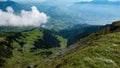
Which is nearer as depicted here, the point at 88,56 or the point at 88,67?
the point at 88,67

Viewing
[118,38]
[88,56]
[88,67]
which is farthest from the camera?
[118,38]

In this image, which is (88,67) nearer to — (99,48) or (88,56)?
(88,56)

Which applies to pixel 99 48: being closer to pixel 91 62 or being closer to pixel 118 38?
pixel 91 62

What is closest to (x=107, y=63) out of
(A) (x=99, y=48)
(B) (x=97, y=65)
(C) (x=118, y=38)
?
(B) (x=97, y=65)

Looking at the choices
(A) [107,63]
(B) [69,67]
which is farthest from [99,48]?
(B) [69,67]

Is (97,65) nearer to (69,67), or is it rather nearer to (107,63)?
(107,63)

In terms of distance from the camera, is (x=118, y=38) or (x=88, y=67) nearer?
(x=88, y=67)

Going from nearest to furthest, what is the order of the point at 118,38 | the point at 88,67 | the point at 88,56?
the point at 88,67 → the point at 88,56 → the point at 118,38
